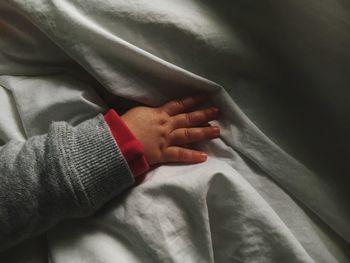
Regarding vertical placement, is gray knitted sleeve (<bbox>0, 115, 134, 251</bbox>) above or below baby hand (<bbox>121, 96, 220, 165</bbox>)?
below

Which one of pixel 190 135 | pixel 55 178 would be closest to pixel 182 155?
pixel 190 135

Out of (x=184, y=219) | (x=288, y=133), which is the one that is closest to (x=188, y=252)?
(x=184, y=219)

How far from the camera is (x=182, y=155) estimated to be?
58 cm

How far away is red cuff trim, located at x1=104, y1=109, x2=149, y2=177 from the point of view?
544 mm

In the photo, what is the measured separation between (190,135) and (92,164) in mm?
135

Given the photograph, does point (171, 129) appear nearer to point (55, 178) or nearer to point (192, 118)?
point (192, 118)

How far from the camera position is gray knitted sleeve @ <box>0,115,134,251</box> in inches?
20.5

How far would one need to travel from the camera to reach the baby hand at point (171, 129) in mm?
569

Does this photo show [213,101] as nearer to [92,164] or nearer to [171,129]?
[171,129]

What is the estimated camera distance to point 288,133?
604 mm

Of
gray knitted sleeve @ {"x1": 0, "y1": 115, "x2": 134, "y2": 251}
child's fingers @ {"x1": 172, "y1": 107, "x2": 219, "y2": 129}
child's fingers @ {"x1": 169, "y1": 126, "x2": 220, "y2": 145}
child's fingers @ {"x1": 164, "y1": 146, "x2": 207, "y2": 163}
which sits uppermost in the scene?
child's fingers @ {"x1": 172, "y1": 107, "x2": 219, "y2": 129}

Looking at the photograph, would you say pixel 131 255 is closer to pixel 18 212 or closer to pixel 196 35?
pixel 18 212

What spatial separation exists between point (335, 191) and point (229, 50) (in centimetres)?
24

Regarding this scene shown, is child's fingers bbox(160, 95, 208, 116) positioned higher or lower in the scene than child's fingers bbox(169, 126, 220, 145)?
higher
